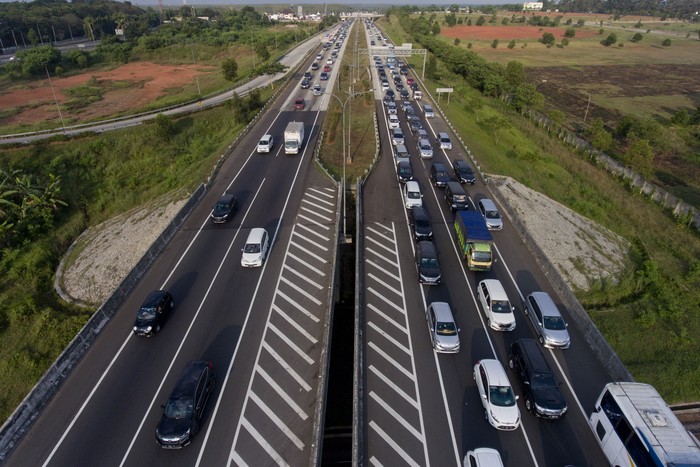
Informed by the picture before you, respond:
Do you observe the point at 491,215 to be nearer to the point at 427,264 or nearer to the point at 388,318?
the point at 427,264

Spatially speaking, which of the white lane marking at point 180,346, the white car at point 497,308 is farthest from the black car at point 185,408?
the white car at point 497,308

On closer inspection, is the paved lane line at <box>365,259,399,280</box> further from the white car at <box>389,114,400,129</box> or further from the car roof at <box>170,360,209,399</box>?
the white car at <box>389,114,400,129</box>

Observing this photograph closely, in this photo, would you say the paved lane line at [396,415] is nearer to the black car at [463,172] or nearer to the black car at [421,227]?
the black car at [421,227]

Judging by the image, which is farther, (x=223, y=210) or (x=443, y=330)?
(x=223, y=210)

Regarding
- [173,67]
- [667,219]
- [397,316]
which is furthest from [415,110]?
[173,67]

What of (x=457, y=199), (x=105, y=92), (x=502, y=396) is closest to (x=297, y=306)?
(x=502, y=396)

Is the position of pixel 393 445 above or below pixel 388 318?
below
